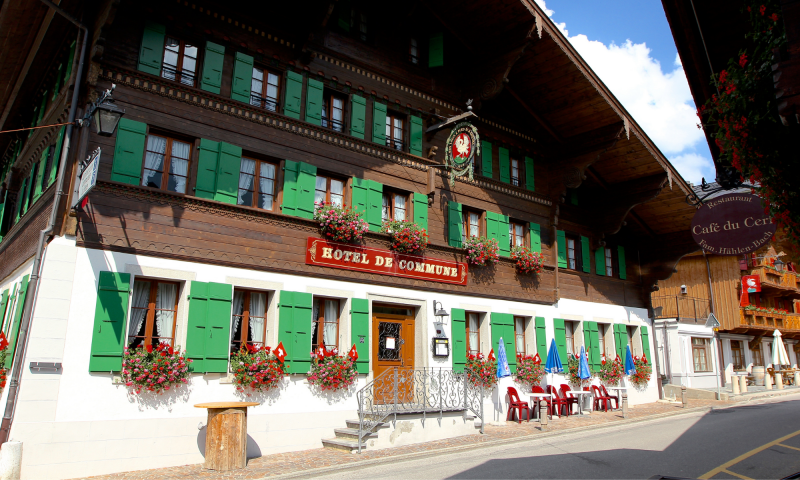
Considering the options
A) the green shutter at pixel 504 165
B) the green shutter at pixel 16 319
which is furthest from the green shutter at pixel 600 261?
the green shutter at pixel 16 319

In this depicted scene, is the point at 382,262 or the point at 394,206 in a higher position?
the point at 394,206

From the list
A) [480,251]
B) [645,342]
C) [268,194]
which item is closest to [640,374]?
[645,342]

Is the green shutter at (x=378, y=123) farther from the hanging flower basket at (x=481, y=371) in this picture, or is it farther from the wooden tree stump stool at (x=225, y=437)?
the wooden tree stump stool at (x=225, y=437)

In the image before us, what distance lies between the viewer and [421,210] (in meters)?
13.6

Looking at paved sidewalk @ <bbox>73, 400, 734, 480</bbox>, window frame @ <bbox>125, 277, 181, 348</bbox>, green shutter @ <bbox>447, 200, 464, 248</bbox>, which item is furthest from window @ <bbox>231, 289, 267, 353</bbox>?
green shutter @ <bbox>447, 200, 464, 248</bbox>

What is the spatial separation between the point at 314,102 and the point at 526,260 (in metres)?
7.19

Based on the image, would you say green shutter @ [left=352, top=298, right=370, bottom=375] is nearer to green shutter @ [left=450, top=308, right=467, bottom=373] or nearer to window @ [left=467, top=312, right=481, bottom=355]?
green shutter @ [left=450, top=308, right=467, bottom=373]

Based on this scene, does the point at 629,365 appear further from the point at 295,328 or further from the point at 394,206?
the point at 295,328

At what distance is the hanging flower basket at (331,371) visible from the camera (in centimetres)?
1083

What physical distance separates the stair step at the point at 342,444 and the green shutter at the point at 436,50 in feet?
30.1

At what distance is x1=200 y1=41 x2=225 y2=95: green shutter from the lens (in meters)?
10.7

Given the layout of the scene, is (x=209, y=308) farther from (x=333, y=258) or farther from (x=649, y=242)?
(x=649, y=242)

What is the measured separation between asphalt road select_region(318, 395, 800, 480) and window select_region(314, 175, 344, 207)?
217 inches

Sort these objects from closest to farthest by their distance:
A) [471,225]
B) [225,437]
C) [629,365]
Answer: [225,437] → [471,225] → [629,365]
